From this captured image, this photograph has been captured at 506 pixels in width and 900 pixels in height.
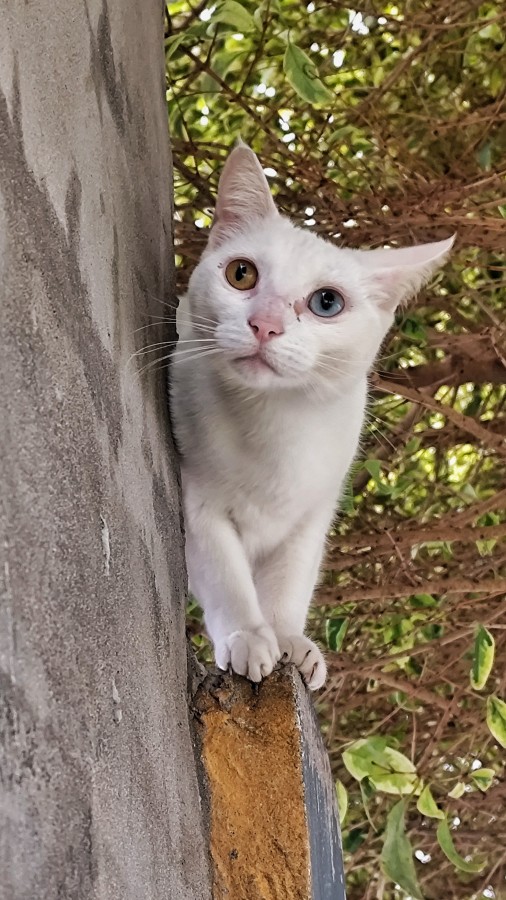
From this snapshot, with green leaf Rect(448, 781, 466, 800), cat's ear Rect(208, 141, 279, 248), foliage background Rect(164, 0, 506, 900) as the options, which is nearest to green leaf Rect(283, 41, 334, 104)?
foliage background Rect(164, 0, 506, 900)

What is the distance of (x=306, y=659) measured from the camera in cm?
104

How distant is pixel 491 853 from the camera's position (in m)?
1.77

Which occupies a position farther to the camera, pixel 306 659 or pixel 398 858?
pixel 398 858

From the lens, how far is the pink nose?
93cm

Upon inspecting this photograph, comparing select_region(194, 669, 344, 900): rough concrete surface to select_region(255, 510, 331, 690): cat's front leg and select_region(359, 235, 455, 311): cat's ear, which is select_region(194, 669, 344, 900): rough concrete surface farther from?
select_region(359, 235, 455, 311): cat's ear

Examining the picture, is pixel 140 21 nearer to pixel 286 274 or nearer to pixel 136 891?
pixel 286 274

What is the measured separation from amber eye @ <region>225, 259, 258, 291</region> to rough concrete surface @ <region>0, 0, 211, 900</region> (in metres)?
0.18

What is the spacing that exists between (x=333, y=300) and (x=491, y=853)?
1270mm

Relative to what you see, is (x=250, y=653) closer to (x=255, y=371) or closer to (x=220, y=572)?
(x=220, y=572)

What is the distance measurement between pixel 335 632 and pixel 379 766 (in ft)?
0.71

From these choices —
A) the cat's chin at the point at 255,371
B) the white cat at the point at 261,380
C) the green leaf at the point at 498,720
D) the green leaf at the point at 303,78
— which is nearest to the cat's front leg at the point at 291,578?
the white cat at the point at 261,380

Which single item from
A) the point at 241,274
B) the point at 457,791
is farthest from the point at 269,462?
the point at 457,791

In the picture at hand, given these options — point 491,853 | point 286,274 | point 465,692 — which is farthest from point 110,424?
point 491,853

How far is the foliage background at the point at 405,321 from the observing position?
1.41 metres
